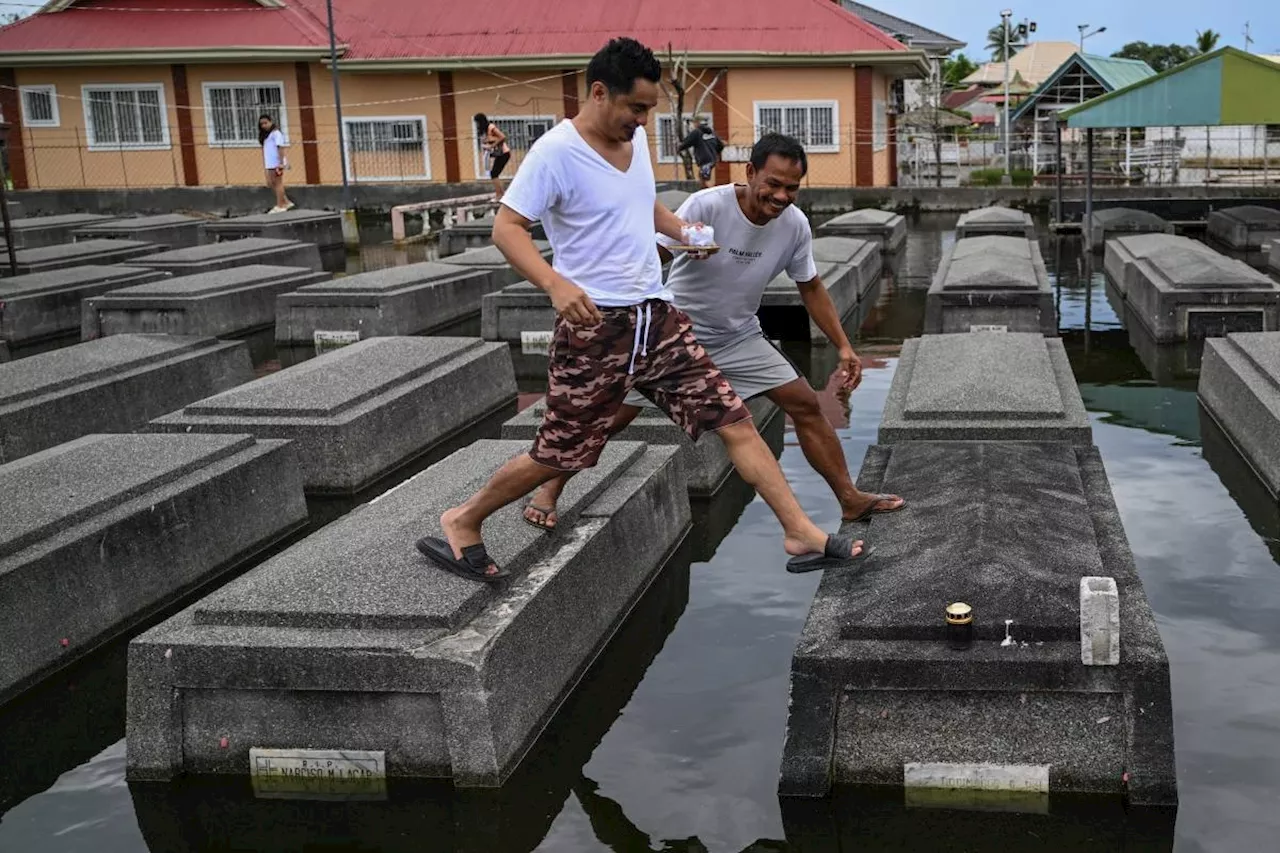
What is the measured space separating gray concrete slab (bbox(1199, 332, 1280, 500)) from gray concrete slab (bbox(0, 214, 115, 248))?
16.9 meters

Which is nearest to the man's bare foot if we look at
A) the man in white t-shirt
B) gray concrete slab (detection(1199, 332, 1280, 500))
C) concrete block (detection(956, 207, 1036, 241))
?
the man in white t-shirt

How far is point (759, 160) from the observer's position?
530 centimetres

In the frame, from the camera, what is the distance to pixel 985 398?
6.93 meters

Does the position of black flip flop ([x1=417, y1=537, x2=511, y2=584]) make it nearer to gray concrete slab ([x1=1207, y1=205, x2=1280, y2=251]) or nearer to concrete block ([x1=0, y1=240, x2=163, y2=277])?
concrete block ([x1=0, y1=240, x2=163, y2=277])

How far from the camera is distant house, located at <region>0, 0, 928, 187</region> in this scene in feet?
104

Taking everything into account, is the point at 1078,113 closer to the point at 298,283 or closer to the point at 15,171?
the point at 298,283

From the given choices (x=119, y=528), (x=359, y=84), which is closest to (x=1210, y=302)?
(x=119, y=528)

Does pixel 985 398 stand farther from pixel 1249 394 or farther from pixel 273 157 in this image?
pixel 273 157

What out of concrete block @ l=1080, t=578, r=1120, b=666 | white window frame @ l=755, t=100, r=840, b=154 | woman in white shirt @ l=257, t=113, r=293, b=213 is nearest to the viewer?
concrete block @ l=1080, t=578, r=1120, b=666

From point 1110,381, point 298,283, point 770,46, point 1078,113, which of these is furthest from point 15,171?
point 1110,381

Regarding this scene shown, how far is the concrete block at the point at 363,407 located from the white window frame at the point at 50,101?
27.5m

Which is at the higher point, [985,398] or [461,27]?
[461,27]

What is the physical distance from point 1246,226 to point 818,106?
13.1 metres

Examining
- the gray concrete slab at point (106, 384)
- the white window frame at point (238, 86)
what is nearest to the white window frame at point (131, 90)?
the white window frame at point (238, 86)
